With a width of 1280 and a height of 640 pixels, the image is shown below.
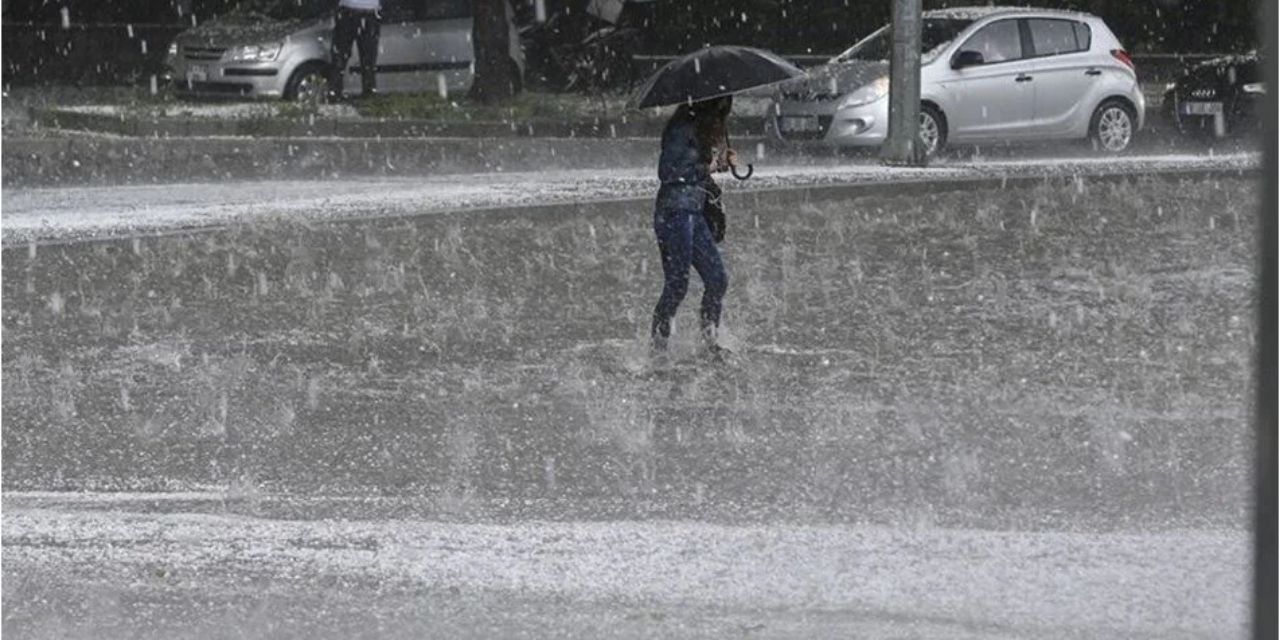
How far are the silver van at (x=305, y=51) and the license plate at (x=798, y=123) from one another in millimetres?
5512

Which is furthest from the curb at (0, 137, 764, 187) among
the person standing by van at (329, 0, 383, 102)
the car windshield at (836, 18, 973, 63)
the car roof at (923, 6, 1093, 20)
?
the car roof at (923, 6, 1093, 20)

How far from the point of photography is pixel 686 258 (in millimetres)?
9977

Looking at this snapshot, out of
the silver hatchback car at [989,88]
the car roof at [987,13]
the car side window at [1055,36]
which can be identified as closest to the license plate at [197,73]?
the silver hatchback car at [989,88]

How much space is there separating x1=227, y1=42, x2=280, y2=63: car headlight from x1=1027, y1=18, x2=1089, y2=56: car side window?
303 inches

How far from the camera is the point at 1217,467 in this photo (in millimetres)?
8023

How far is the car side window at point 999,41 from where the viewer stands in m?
20.8

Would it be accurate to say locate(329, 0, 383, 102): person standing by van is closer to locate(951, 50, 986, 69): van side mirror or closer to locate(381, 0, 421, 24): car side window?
locate(381, 0, 421, 24): car side window

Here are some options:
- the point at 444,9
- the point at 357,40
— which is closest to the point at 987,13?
the point at 357,40

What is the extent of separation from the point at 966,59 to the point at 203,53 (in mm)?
8305

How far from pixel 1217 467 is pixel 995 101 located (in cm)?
1273

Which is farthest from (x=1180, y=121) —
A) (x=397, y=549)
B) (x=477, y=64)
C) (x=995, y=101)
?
(x=397, y=549)

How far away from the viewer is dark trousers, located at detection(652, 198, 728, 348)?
9.91 meters

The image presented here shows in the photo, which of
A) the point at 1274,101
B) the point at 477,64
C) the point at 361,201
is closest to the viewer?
the point at 1274,101

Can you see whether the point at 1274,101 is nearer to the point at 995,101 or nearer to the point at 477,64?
the point at 995,101
